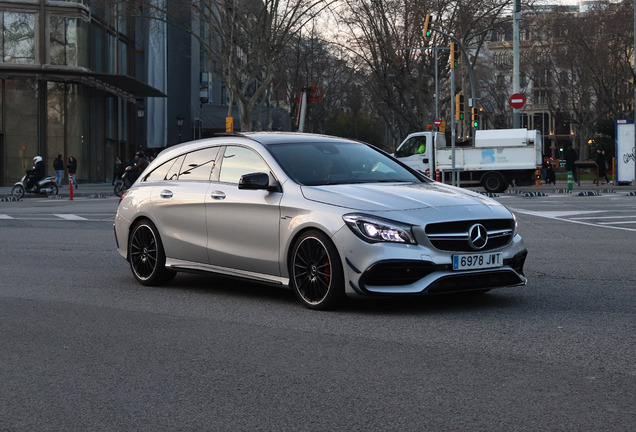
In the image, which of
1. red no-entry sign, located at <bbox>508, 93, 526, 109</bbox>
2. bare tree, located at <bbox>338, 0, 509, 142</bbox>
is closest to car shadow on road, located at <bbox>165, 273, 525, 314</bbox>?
red no-entry sign, located at <bbox>508, 93, 526, 109</bbox>

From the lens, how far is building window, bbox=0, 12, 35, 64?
46031mm

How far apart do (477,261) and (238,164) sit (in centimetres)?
252

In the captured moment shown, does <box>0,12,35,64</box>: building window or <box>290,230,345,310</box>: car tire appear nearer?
<box>290,230,345,310</box>: car tire

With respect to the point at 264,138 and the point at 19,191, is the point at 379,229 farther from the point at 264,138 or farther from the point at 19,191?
the point at 19,191

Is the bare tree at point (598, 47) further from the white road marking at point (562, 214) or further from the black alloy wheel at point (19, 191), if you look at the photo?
the white road marking at point (562, 214)

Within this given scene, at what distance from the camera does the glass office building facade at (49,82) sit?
46.2 meters

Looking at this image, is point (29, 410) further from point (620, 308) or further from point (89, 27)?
point (89, 27)

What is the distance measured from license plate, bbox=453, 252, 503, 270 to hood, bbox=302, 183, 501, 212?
422 mm

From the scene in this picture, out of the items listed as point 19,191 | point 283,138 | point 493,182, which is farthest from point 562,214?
point 19,191

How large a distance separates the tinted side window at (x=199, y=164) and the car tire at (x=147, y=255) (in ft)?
2.03

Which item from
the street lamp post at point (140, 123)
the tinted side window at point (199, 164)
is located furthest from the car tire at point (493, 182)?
the street lamp post at point (140, 123)

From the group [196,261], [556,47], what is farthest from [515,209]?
[556,47]

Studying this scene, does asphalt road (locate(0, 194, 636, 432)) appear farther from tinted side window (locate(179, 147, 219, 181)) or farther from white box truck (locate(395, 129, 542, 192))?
white box truck (locate(395, 129, 542, 192))

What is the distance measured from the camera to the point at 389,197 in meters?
8.10
